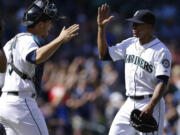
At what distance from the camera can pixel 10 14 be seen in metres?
16.5

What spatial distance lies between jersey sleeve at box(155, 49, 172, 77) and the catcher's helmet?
4.25ft

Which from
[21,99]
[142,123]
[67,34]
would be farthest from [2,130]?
[142,123]

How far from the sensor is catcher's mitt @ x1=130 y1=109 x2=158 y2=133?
696 cm

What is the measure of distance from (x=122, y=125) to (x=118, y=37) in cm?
883

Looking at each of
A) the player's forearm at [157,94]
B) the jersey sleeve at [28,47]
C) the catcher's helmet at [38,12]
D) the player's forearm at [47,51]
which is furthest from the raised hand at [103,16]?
the player's forearm at [47,51]

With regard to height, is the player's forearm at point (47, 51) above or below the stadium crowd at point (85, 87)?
above

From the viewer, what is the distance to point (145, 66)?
7.12 metres

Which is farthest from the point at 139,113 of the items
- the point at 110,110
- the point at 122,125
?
the point at 110,110

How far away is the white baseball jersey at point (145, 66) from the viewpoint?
704cm

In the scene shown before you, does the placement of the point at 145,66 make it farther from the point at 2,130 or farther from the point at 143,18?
the point at 2,130

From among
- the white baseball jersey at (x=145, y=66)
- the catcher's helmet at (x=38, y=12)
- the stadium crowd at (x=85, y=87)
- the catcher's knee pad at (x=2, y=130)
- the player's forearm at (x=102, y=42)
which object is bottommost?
the stadium crowd at (x=85, y=87)

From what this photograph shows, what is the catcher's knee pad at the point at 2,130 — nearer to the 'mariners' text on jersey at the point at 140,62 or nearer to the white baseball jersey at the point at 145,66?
the white baseball jersey at the point at 145,66

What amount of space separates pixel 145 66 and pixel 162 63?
0.73 feet

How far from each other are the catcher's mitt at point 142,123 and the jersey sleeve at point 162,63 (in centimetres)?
51
